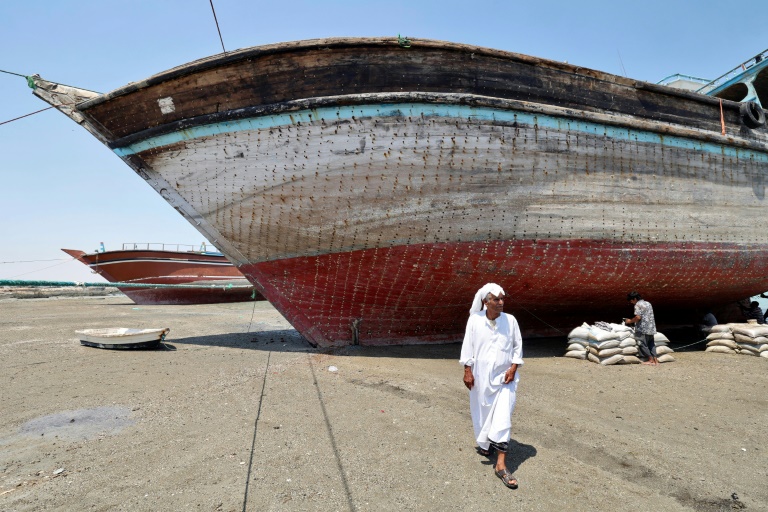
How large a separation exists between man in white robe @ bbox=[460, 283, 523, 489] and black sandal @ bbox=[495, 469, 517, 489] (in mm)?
140

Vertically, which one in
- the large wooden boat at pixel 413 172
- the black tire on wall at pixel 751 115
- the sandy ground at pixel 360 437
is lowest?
the sandy ground at pixel 360 437

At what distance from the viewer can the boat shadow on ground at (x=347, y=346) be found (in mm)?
5902

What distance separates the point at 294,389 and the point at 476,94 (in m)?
4.09

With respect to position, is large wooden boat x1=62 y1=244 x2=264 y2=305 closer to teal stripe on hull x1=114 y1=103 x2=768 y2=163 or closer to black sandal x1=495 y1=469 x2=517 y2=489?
teal stripe on hull x1=114 y1=103 x2=768 y2=163

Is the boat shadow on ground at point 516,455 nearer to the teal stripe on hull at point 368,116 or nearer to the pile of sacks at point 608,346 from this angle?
the pile of sacks at point 608,346

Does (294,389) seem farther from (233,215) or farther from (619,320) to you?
(619,320)

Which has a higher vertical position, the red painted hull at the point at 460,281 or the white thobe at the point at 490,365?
the red painted hull at the point at 460,281

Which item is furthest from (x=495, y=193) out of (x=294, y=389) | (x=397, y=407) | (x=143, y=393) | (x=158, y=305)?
(x=158, y=305)

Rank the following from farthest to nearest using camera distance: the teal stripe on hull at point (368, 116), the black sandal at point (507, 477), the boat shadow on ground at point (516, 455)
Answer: the teal stripe on hull at point (368, 116)
the boat shadow on ground at point (516, 455)
the black sandal at point (507, 477)

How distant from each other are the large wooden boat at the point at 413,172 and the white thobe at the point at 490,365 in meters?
2.61

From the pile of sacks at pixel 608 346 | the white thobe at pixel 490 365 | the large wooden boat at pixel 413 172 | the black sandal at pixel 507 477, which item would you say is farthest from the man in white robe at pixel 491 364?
the pile of sacks at pixel 608 346

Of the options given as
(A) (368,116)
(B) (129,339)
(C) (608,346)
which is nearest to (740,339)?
(C) (608,346)

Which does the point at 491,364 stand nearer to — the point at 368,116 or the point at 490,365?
the point at 490,365

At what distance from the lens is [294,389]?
4.23 m
